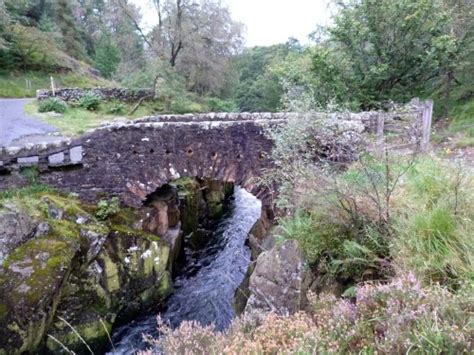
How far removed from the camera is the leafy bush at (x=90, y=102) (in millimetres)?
17688

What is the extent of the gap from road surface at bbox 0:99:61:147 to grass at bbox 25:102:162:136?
1.36 ft

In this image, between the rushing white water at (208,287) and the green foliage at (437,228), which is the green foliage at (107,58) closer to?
the rushing white water at (208,287)

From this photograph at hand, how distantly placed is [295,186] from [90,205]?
4.15 metres

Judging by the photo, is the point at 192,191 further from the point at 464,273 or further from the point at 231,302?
the point at 464,273

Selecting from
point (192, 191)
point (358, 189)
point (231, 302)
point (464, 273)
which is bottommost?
point (231, 302)

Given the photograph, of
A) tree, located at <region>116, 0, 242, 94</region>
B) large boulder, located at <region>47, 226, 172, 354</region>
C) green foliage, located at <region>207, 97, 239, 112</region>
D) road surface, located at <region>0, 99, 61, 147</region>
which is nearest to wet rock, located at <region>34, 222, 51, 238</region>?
large boulder, located at <region>47, 226, 172, 354</region>

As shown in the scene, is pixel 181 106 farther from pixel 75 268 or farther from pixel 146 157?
pixel 75 268

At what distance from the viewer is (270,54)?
98.4 ft

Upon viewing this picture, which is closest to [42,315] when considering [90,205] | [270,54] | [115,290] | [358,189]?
[115,290]

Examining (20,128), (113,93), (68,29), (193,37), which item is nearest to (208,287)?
(20,128)

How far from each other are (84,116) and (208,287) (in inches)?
464

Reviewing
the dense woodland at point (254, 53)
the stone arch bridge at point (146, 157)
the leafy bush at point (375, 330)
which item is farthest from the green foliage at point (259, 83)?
the leafy bush at point (375, 330)

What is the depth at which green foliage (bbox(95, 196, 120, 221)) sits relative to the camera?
6.63m

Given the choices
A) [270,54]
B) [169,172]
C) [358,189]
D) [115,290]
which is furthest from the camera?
[270,54]
